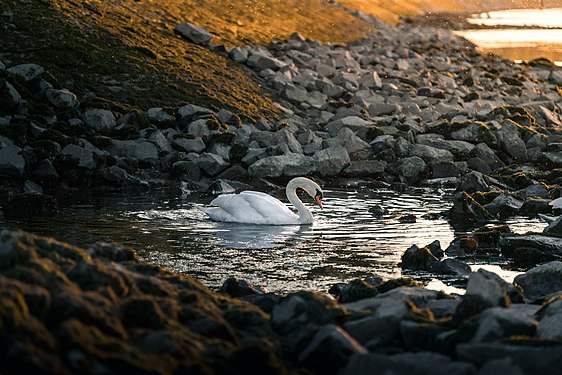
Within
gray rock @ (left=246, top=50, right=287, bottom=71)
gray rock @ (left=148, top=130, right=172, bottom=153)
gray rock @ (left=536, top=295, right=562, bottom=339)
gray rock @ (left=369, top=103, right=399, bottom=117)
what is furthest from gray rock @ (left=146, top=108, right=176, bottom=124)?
gray rock @ (left=536, top=295, right=562, bottom=339)

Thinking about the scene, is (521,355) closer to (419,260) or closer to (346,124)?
(419,260)

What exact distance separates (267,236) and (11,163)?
266 inches

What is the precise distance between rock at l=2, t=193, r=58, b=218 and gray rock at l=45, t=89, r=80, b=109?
7.04 meters

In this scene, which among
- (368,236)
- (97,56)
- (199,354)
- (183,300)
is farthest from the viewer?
(97,56)

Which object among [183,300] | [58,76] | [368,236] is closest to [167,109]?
→ [58,76]

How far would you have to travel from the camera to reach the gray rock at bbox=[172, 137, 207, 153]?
2531 centimetres

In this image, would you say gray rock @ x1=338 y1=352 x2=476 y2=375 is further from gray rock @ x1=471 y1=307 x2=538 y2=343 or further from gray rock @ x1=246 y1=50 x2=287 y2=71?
gray rock @ x1=246 y1=50 x2=287 y2=71

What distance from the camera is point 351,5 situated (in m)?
72.9

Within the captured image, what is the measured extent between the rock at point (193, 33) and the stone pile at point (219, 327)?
1075 inches

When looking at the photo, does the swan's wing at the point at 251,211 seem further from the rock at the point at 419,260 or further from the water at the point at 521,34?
the water at the point at 521,34

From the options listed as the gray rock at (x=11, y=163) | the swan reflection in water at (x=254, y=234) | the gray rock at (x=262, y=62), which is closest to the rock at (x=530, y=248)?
the swan reflection in water at (x=254, y=234)

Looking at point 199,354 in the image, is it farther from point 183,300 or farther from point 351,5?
point 351,5

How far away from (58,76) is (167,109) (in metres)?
3.24

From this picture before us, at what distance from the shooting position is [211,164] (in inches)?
958
